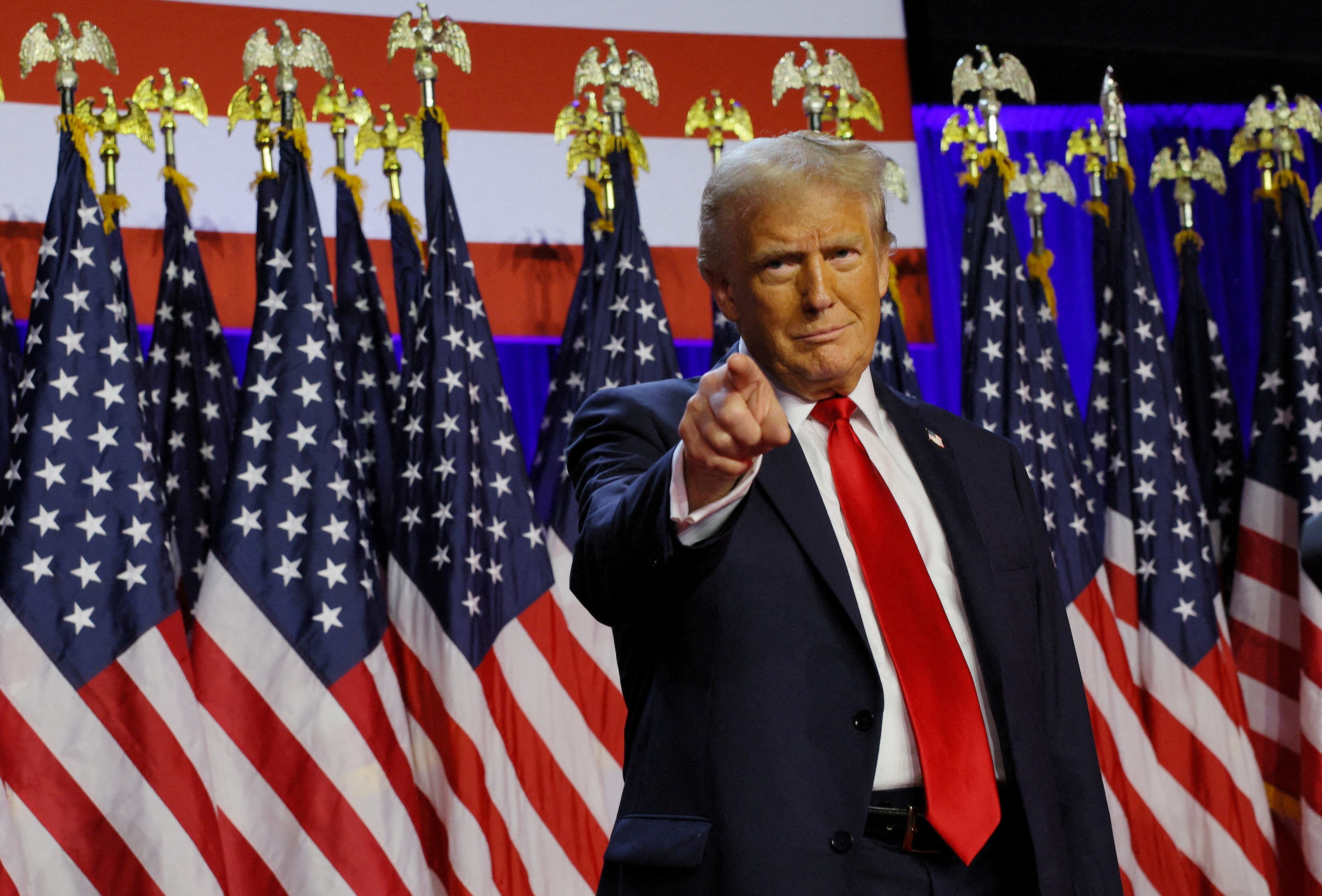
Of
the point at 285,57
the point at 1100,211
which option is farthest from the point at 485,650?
the point at 1100,211

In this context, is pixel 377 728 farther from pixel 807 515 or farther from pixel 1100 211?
pixel 1100 211

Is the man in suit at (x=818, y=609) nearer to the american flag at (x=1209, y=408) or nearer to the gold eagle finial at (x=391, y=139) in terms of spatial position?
the gold eagle finial at (x=391, y=139)

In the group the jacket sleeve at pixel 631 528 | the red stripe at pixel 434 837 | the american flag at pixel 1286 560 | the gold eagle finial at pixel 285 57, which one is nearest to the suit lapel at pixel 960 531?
the jacket sleeve at pixel 631 528

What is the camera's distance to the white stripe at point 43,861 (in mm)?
2836

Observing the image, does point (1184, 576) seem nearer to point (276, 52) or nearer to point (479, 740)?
point (479, 740)

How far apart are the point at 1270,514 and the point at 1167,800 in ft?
3.04

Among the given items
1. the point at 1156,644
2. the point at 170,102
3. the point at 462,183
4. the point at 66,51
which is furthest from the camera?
the point at 462,183

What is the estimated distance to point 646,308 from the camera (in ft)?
12.4

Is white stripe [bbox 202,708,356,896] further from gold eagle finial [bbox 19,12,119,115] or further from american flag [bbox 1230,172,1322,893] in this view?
american flag [bbox 1230,172,1322,893]

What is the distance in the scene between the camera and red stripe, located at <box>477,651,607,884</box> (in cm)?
331

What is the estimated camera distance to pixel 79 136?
10.9 feet

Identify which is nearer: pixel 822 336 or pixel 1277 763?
pixel 822 336

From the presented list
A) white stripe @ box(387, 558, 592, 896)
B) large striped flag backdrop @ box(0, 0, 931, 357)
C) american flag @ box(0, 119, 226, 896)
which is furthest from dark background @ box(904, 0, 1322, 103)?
american flag @ box(0, 119, 226, 896)

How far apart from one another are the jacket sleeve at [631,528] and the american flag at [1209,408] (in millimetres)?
3065
